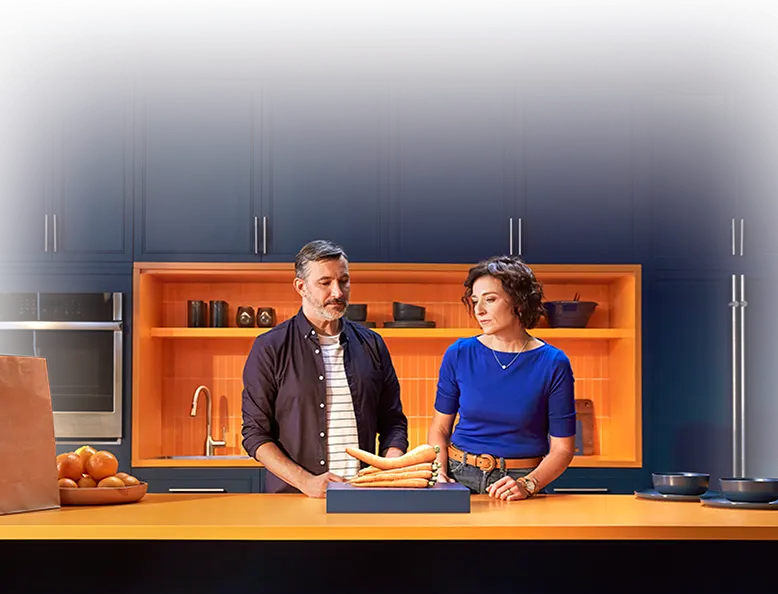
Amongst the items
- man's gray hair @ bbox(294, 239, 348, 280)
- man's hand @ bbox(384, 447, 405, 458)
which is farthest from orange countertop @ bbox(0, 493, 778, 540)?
man's gray hair @ bbox(294, 239, 348, 280)

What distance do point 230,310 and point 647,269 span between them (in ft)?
7.13

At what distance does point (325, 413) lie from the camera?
3199 mm

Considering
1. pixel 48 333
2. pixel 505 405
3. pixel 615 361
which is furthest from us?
pixel 615 361

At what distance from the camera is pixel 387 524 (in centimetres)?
226

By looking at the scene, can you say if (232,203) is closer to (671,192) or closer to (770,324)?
(671,192)

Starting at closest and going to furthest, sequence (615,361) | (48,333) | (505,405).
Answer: (505,405), (48,333), (615,361)

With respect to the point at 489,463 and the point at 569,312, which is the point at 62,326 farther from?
the point at 489,463

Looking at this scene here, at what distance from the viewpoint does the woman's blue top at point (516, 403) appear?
3018 millimetres

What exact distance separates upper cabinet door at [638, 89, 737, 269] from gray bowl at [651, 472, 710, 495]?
2509mm

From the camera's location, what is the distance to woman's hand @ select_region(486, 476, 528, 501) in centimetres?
273

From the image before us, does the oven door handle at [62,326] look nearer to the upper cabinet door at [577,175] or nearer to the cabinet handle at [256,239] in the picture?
the cabinet handle at [256,239]

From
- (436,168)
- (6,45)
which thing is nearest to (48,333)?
(6,45)

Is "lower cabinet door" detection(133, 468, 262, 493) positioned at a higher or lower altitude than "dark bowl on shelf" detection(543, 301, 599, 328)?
lower

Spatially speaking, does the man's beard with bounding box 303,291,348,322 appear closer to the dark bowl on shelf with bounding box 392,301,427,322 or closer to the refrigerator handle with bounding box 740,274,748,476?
the dark bowl on shelf with bounding box 392,301,427,322
